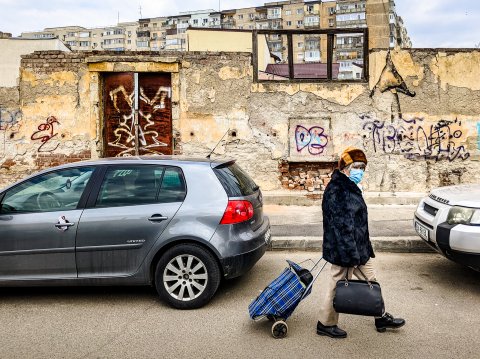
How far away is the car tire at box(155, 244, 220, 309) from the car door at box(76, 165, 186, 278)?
250 mm

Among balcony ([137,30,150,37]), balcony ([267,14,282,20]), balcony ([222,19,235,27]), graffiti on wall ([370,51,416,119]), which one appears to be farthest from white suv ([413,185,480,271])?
balcony ([137,30,150,37])

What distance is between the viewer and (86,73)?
412 inches

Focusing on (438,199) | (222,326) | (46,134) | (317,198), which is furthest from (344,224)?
(46,134)

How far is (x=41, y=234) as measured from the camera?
4.75 metres

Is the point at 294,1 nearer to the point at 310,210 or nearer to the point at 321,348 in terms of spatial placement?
the point at 310,210

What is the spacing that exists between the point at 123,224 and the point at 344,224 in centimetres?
222

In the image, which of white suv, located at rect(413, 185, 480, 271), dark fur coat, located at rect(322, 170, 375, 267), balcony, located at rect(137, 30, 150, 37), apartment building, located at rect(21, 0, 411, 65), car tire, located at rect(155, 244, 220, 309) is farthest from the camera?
balcony, located at rect(137, 30, 150, 37)

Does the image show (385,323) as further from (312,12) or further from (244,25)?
(244,25)

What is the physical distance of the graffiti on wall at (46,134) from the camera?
34.4 ft

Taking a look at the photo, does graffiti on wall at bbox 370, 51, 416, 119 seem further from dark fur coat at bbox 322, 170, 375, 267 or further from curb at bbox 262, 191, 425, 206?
dark fur coat at bbox 322, 170, 375, 267

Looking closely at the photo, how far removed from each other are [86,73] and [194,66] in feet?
8.03

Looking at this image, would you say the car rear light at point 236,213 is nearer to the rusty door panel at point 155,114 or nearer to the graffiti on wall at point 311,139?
the graffiti on wall at point 311,139

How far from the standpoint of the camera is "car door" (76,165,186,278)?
4684 mm

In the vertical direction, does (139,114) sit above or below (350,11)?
below
